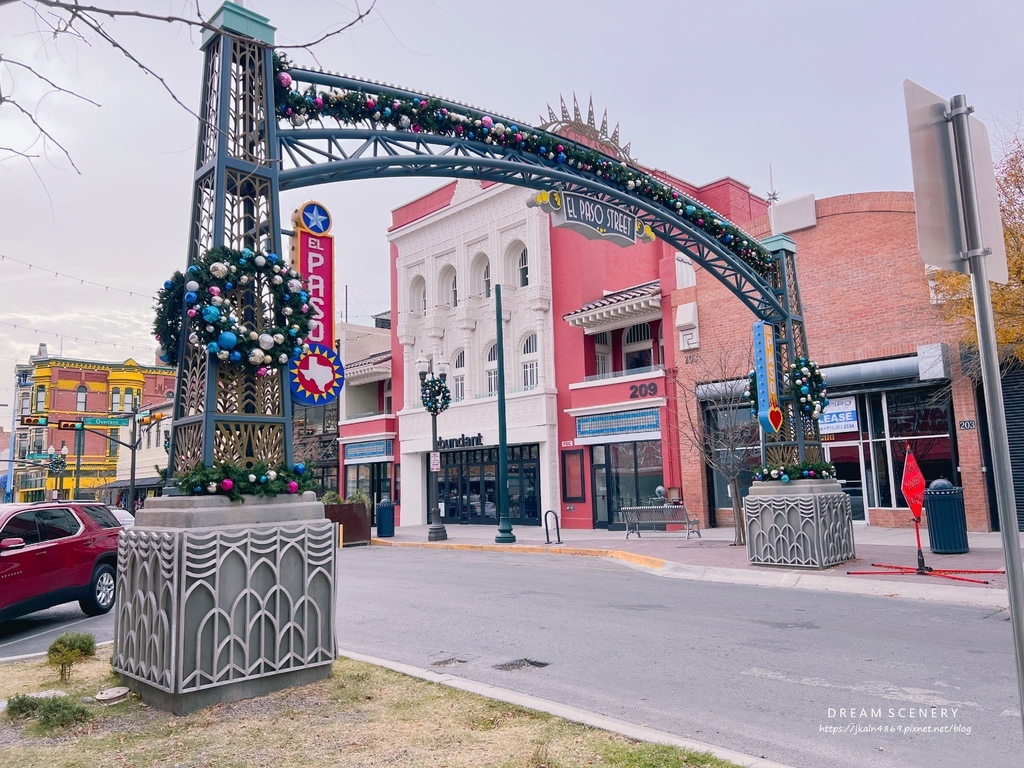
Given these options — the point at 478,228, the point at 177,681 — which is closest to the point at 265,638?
the point at 177,681

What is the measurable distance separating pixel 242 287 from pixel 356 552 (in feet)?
49.3

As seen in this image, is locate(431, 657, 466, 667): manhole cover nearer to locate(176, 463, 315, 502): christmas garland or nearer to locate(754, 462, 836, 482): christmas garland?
locate(176, 463, 315, 502): christmas garland

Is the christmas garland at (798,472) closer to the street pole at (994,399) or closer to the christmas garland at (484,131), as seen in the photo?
the christmas garland at (484,131)

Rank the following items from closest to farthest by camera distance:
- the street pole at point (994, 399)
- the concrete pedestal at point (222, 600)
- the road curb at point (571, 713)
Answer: the street pole at point (994, 399), the road curb at point (571, 713), the concrete pedestal at point (222, 600)

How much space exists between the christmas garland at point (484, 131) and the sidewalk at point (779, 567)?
5.51m

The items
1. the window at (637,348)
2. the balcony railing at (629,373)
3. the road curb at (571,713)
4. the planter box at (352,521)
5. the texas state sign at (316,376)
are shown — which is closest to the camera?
the road curb at (571,713)

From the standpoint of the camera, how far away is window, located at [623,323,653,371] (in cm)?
2739

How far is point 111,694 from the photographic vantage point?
19.6 feet

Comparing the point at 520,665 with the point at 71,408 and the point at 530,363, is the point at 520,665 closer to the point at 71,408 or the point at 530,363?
the point at 530,363

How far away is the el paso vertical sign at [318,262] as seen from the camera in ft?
25.0

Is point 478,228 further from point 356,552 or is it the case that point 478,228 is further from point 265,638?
point 265,638

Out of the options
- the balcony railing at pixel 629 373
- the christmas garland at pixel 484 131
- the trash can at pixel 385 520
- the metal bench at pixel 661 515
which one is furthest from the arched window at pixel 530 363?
the christmas garland at pixel 484 131

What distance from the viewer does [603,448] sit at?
1060 inches

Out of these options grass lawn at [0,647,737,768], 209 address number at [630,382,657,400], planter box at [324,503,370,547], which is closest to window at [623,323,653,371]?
209 address number at [630,382,657,400]
